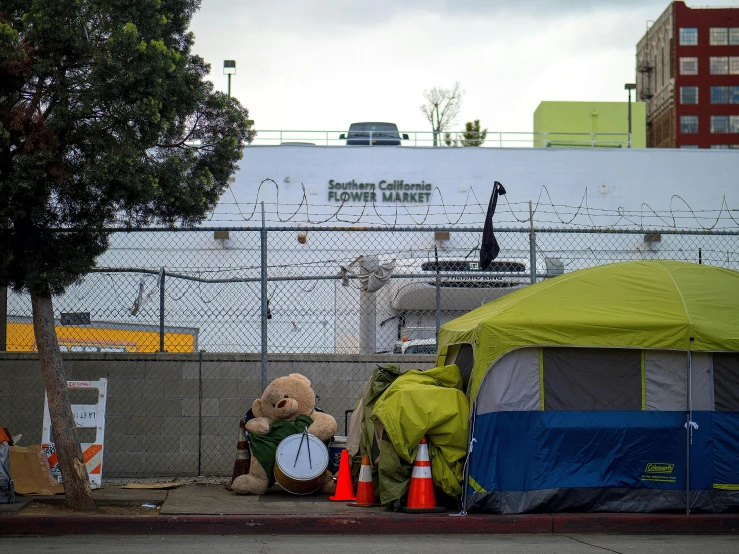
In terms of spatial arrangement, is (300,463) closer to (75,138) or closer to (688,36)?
(75,138)

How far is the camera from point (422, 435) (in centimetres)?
899

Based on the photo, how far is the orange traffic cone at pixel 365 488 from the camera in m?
9.40

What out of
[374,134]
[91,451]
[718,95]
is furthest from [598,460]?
[718,95]

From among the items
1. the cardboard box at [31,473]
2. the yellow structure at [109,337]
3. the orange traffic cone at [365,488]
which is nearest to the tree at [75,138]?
the cardboard box at [31,473]

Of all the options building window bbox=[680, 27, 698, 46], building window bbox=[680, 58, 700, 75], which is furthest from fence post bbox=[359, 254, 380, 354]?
building window bbox=[680, 27, 698, 46]

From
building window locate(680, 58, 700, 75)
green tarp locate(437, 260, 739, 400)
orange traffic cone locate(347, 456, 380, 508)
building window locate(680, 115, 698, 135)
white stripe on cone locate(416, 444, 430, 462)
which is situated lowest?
orange traffic cone locate(347, 456, 380, 508)

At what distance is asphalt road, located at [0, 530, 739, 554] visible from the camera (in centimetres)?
764

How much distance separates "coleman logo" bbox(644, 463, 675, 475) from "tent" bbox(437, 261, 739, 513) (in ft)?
0.03

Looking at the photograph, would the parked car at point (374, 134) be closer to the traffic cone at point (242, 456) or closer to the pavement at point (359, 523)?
the traffic cone at point (242, 456)

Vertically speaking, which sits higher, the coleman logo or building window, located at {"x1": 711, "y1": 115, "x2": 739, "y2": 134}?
building window, located at {"x1": 711, "y1": 115, "x2": 739, "y2": 134}

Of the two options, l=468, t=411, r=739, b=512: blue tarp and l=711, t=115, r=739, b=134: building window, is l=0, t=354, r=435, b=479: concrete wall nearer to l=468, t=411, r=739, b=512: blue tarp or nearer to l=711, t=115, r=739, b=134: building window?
l=468, t=411, r=739, b=512: blue tarp

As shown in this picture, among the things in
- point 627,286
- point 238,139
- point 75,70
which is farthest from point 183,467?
point 627,286

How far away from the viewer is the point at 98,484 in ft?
34.2

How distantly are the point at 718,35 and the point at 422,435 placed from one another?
3061 inches
